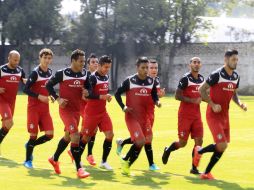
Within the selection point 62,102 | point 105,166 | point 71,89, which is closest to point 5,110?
point 105,166

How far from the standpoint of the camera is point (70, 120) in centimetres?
1211

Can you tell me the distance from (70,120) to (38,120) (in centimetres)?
185

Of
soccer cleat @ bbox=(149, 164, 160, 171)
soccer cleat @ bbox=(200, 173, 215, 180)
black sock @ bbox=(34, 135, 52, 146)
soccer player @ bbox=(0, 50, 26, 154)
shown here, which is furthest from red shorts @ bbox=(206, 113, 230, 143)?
soccer player @ bbox=(0, 50, 26, 154)

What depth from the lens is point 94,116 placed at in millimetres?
13578

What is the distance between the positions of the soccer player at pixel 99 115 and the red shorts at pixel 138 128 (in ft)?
2.75

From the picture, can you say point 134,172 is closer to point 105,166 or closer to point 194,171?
point 105,166

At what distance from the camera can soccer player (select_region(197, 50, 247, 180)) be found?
11727 mm

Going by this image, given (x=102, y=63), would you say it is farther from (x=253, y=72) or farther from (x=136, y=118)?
(x=253, y=72)

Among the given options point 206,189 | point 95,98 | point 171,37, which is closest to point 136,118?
point 95,98

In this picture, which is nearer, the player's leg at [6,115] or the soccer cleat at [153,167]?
Result: the soccer cleat at [153,167]

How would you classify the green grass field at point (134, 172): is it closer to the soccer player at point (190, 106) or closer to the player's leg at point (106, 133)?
the player's leg at point (106, 133)

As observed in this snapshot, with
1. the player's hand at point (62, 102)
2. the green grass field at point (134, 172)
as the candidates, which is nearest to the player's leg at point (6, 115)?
the green grass field at point (134, 172)

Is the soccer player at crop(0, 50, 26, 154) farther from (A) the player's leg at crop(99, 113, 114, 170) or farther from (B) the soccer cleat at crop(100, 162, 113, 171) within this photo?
(B) the soccer cleat at crop(100, 162, 113, 171)

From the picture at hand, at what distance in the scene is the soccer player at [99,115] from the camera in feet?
44.2
